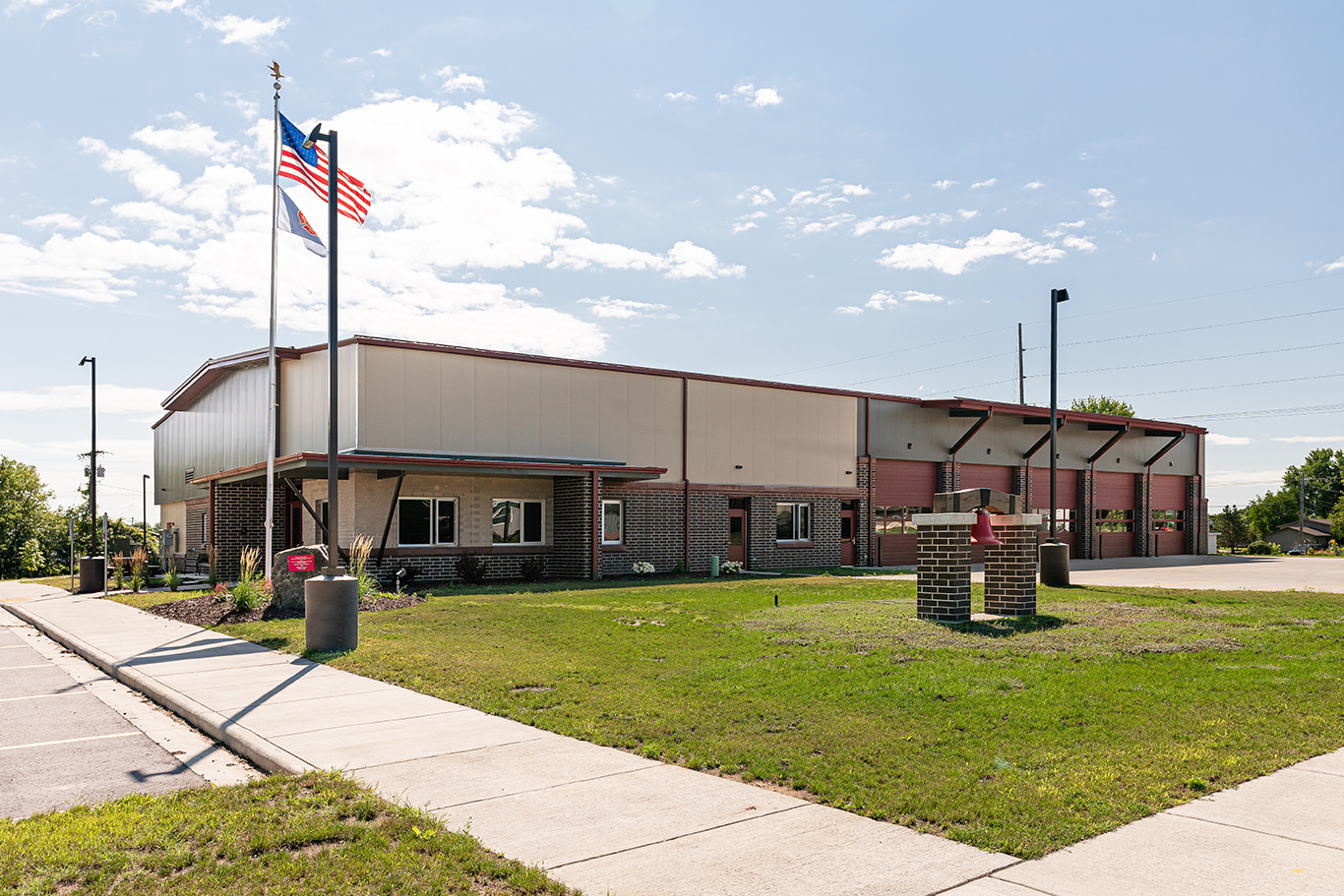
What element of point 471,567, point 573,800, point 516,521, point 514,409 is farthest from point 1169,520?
point 573,800

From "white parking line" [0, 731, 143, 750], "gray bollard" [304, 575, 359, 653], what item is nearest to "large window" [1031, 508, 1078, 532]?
"gray bollard" [304, 575, 359, 653]

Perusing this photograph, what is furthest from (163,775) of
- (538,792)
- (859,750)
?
(859,750)

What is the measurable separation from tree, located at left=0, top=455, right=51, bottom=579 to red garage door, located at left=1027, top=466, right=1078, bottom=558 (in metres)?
55.0

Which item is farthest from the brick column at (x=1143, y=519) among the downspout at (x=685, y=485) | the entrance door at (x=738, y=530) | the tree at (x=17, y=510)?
the tree at (x=17, y=510)

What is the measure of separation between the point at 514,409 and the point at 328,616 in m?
15.0

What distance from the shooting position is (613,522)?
29.3m

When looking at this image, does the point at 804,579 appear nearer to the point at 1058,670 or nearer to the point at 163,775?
the point at 1058,670

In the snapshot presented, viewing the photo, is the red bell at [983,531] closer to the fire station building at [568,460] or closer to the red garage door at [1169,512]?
the fire station building at [568,460]

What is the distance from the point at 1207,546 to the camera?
51.5 meters

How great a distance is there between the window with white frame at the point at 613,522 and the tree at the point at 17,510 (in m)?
42.4

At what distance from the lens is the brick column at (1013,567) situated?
14539 mm

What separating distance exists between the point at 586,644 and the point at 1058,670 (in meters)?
5.87

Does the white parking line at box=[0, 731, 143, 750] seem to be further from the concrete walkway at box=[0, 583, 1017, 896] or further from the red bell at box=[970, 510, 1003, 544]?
the red bell at box=[970, 510, 1003, 544]

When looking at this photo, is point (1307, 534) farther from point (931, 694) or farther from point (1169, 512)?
point (931, 694)
